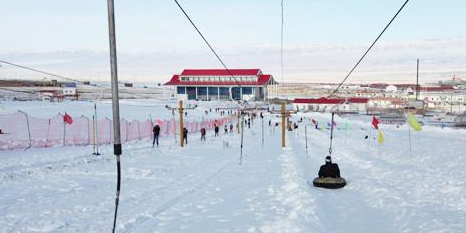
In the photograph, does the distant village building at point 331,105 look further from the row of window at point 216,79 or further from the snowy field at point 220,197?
the snowy field at point 220,197

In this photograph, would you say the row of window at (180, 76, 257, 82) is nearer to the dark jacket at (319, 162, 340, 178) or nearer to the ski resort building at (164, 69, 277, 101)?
the ski resort building at (164, 69, 277, 101)

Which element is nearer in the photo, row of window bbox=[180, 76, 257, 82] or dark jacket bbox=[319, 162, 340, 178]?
dark jacket bbox=[319, 162, 340, 178]

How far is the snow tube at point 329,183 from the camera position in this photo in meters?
12.3

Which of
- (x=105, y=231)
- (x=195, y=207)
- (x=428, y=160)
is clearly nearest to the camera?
(x=105, y=231)

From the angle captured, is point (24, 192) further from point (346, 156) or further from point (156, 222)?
point (346, 156)

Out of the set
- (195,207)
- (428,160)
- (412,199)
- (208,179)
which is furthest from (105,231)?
(428,160)

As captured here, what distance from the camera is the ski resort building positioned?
297 feet

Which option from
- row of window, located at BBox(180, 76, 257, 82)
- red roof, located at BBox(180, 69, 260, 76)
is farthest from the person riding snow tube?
red roof, located at BBox(180, 69, 260, 76)

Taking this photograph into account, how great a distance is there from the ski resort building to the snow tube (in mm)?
76955

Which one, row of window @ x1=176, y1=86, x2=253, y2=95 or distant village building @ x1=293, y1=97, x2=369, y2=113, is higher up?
row of window @ x1=176, y1=86, x2=253, y2=95

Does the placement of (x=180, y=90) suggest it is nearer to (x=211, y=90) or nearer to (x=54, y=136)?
(x=211, y=90)

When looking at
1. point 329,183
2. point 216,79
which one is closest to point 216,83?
point 216,79

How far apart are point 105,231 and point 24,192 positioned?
4945 millimetres

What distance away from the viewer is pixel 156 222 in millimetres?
8422
